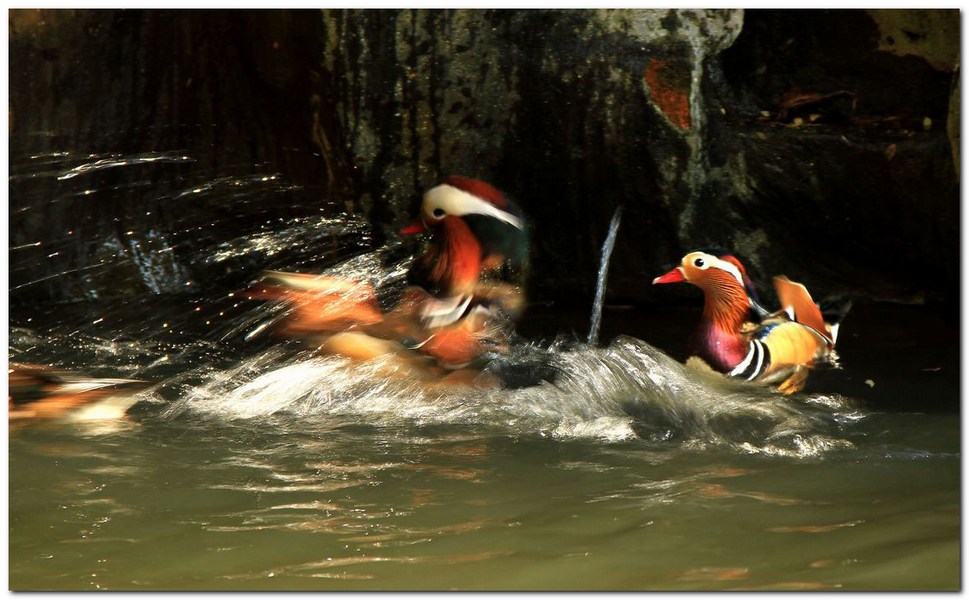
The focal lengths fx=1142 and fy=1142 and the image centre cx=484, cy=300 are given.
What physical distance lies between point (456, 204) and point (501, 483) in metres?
1.35

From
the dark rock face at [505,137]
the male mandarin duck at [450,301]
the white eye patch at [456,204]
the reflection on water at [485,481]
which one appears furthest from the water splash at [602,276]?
the white eye patch at [456,204]

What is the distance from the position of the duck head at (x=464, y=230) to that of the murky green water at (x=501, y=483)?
0.42 metres

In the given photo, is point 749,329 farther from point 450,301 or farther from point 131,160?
point 131,160

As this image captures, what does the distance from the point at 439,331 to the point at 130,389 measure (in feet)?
3.58

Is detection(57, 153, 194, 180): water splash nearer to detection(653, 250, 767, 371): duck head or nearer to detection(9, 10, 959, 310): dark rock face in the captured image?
detection(9, 10, 959, 310): dark rock face

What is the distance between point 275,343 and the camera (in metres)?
4.58

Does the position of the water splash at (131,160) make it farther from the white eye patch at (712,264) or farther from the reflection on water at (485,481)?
the white eye patch at (712,264)

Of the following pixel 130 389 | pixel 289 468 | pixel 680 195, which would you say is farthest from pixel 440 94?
pixel 289 468

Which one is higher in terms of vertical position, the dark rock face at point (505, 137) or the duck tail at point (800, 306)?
the dark rock face at point (505, 137)

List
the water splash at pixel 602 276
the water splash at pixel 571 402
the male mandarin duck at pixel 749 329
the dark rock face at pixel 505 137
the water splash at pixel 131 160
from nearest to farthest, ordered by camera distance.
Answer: the water splash at pixel 571 402, the male mandarin duck at pixel 749 329, the water splash at pixel 602 276, the dark rock face at pixel 505 137, the water splash at pixel 131 160

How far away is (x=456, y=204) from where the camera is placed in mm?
3941

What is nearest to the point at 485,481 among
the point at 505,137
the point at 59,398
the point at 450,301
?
the point at 450,301

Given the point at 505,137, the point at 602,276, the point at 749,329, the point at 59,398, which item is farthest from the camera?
the point at 505,137

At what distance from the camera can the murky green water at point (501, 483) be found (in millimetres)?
2232
